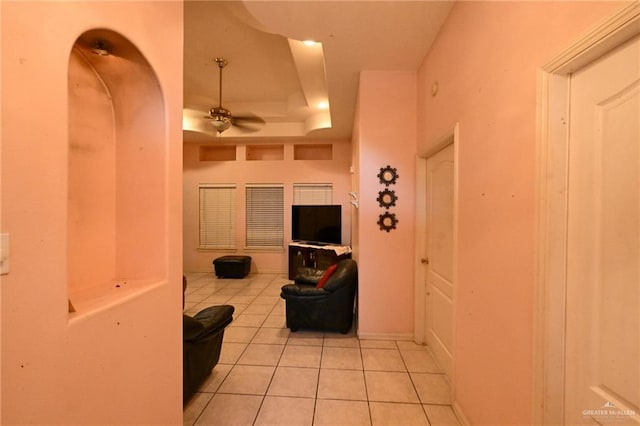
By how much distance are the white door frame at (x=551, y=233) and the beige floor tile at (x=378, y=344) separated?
173 centimetres

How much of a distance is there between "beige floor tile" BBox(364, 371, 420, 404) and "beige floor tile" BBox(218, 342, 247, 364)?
1.31m

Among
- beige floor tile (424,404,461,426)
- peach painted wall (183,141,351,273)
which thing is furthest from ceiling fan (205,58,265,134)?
beige floor tile (424,404,461,426)

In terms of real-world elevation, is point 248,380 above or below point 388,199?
below

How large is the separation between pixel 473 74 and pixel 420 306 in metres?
2.25

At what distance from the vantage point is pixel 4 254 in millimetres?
719

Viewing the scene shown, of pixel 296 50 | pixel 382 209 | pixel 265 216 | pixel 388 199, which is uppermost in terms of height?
pixel 296 50

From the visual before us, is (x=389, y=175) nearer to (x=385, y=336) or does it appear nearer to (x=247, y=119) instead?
(x=385, y=336)

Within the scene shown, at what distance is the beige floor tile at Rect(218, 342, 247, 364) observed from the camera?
8.07ft

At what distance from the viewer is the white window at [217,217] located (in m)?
5.98

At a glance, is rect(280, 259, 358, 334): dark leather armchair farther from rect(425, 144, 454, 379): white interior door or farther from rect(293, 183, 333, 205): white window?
rect(293, 183, 333, 205): white window

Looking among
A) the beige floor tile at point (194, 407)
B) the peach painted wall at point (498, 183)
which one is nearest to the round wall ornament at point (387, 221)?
the peach painted wall at point (498, 183)

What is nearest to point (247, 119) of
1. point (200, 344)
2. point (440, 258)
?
point (200, 344)

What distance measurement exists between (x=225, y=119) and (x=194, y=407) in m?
3.32

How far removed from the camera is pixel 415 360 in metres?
2.45
